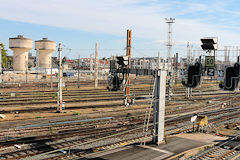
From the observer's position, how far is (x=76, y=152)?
47.2ft

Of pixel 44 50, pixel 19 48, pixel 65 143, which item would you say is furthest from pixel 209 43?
pixel 44 50

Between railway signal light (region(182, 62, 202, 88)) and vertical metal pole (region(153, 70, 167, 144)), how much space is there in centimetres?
185

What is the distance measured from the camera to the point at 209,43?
46.3 ft

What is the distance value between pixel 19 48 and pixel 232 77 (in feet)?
251

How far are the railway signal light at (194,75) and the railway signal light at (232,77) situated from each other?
1.51m

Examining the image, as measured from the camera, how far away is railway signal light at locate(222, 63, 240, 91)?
13406mm

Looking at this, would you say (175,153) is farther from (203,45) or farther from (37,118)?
(37,118)

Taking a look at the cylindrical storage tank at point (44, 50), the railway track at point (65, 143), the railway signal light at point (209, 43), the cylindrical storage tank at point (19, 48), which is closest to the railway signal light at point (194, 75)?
the railway signal light at point (209, 43)

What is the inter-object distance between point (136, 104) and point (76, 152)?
19.7 metres

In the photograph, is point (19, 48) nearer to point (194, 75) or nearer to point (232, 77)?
point (194, 75)

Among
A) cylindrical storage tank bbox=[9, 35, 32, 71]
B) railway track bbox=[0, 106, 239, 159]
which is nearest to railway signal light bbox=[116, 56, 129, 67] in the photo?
railway track bbox=[0, 106, 239, 159]

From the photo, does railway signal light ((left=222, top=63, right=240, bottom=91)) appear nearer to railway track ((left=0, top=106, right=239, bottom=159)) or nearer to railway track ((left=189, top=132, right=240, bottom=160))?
railway track ((left=189, top=132, right=240, bottom=160))

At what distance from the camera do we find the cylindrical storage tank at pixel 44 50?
84.5 meters

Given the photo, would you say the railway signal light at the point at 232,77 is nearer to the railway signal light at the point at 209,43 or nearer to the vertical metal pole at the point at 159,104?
the railway signal light at the point at 209,43
